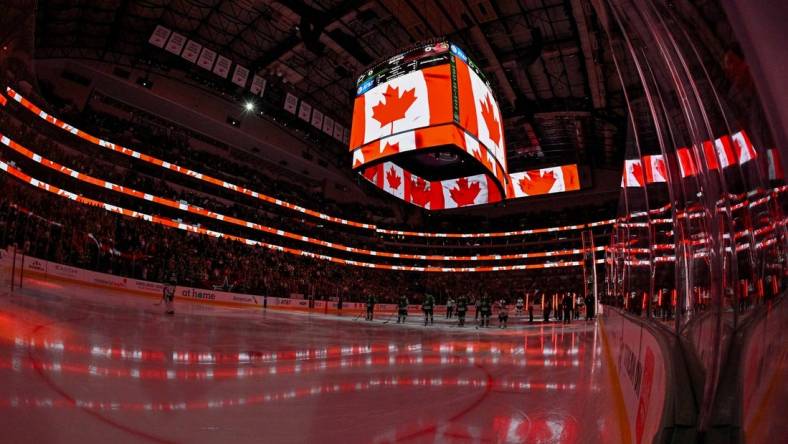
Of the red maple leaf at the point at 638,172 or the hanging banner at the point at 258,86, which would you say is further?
the hanging banner at the point at 258,86

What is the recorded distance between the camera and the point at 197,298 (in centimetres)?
1736

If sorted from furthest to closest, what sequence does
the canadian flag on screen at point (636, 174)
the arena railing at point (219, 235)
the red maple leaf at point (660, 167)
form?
1. the arena railing at point (219, 235)
2. the canadian flag on screen at point (636, 174)
3. the red maple leaf at point (660, 167)

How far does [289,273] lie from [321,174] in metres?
11.3

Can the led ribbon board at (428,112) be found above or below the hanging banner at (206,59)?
below

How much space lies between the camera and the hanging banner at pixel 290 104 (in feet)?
75.6

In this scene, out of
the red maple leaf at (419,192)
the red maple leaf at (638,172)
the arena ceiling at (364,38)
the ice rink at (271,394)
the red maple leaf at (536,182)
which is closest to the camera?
the ice rink at (271,394)

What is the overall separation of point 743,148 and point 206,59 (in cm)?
2235

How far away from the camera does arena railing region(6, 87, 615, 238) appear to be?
15.7m

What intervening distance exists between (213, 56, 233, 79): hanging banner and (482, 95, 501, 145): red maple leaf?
13.6 metres

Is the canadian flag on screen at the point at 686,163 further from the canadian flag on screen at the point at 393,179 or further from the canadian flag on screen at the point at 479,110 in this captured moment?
the canadian flag on screen at the point at 393,179

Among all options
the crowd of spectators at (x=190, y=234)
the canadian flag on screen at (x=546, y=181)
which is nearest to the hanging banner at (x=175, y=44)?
the crowd of spectators at (x=190, y=234)

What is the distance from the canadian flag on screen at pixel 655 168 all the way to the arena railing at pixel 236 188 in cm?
908

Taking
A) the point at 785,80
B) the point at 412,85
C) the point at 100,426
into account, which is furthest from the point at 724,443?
the point at 412,85

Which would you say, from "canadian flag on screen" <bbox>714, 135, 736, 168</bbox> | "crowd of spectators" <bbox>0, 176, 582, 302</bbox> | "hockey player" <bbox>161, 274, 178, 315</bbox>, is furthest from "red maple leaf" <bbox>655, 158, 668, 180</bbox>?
"crowd of spectators" <bbox>0, 176, 582, 302</bbox>
